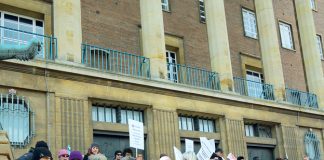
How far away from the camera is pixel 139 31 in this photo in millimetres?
21031

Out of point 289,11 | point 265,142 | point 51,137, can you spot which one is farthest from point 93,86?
point 289,11

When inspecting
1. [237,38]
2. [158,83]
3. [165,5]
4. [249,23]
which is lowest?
[158,83]

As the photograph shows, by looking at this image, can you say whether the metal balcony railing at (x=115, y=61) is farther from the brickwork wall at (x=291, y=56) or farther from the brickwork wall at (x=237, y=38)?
the brickwork wall at (x=291, y=56)

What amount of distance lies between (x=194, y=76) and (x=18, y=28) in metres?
7.57

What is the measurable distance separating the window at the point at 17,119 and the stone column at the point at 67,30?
6.58ft

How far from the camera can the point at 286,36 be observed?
2897 cm

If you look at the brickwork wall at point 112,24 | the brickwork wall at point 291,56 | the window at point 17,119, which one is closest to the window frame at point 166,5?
the brickwork wall at point 112,24

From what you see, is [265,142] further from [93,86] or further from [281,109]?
[93,86]

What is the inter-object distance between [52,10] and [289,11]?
54.0ft

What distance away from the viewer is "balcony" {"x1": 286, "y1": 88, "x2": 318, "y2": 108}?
25.0m

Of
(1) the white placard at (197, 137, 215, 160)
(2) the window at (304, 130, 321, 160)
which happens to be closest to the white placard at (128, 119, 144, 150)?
(1) the white placard at (197, 137, 215, 160)

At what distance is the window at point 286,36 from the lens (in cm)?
2862

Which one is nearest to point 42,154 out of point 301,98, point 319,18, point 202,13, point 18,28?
point 18,28

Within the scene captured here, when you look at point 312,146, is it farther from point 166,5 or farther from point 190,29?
point 166,5
